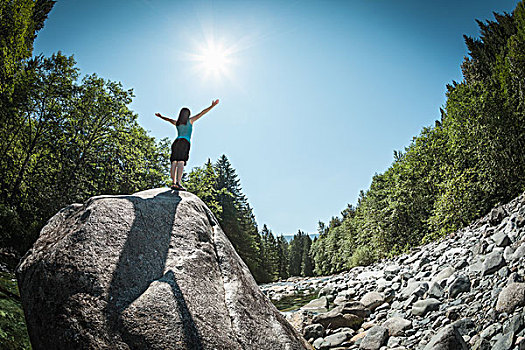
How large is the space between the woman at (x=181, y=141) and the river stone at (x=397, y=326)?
6.17 metres

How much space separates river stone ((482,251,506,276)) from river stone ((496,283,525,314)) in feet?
4.57

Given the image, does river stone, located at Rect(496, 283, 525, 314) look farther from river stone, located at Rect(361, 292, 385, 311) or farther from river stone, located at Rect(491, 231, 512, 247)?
river stone, located at Rect(361, 292, 385, 311)

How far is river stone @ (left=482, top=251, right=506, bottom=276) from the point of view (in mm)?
6857

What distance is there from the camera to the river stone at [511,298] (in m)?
5.25

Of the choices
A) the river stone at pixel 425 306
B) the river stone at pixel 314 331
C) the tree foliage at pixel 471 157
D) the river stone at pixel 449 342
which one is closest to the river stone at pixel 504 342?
the river stone at pixel 449 342

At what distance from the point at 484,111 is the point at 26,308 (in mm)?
18815

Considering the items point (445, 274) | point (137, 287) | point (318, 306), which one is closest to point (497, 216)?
point (445, 274)

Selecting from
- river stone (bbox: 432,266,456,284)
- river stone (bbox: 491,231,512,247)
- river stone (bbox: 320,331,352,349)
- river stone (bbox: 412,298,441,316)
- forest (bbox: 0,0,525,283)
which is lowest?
river stone (bbox: 320,331,352,349)

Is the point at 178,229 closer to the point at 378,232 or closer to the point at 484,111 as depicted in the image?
the point at 484,111

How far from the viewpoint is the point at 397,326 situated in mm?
6852

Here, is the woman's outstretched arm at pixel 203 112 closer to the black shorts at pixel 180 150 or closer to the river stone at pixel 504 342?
the black shorts at pixel 180 150

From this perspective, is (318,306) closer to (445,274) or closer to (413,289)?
(413,289)

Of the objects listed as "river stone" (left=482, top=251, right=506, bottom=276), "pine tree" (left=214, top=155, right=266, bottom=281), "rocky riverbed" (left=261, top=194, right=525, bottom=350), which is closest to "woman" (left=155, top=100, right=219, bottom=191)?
"rocky riverbed" (left=261, top=194, right=525, bottom=350)

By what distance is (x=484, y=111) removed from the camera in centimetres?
1461
